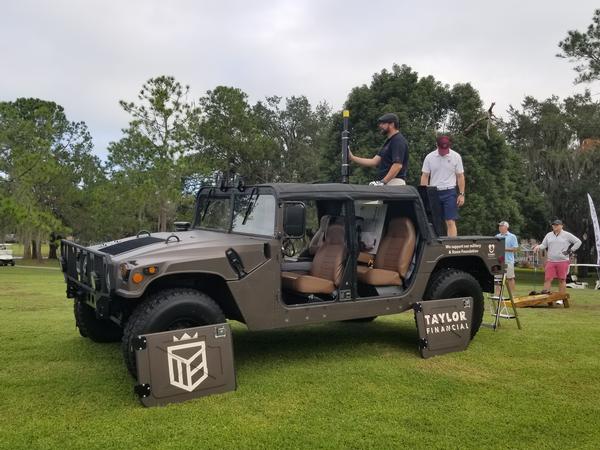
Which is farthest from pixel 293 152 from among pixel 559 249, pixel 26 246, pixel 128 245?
pixel 128 245

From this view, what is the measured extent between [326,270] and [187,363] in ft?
5.84

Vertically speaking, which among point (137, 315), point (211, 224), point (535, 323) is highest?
point (211, 224)

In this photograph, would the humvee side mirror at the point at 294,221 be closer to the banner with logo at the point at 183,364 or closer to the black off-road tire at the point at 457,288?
the banner with logo at the point at 183,364

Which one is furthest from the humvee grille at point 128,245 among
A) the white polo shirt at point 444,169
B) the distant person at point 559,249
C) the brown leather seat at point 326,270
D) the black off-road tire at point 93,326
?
the distant person at point 559,249

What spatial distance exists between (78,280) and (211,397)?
6.17ft

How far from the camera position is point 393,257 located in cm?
580

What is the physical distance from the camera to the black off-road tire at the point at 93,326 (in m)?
5.89

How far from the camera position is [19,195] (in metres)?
24.7

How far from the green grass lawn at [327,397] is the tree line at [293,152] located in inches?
483

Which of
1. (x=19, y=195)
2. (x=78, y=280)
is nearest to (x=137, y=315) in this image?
(x=78, y=280)

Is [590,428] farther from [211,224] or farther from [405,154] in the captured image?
[211,224]

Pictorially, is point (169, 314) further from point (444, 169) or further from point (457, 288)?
point (444, 169)

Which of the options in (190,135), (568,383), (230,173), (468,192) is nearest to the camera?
(568,383)

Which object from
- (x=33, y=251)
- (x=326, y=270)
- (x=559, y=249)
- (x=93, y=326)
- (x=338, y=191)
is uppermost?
(x=338, y=191)
